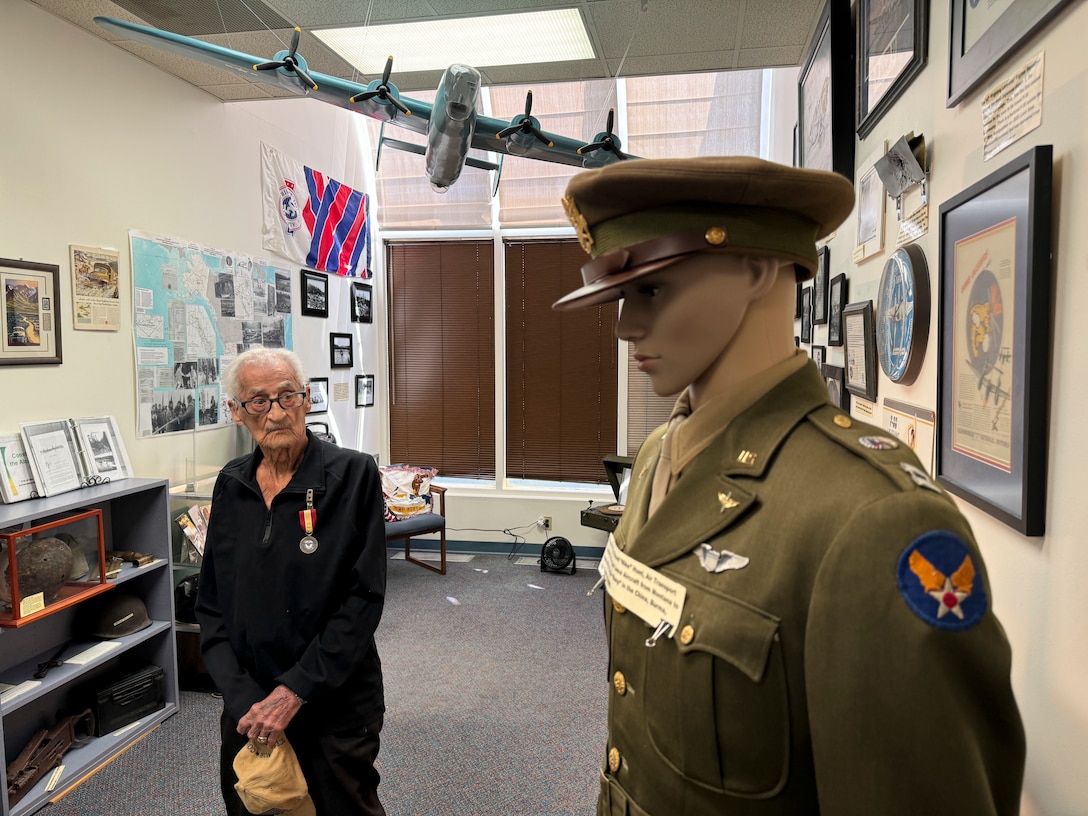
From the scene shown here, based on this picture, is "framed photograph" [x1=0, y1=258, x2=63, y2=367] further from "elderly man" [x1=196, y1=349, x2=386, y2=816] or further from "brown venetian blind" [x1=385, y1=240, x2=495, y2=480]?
"brown venetian blind" [x1=385, y1=240, x2=495, y2=480]

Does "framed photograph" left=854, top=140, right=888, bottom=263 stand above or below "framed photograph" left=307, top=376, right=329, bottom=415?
above

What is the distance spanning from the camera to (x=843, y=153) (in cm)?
226

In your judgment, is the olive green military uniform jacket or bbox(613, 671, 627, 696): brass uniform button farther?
bbox(613, 671, 627, 696): brass uniform button

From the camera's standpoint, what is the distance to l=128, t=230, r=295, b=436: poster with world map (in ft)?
10.9

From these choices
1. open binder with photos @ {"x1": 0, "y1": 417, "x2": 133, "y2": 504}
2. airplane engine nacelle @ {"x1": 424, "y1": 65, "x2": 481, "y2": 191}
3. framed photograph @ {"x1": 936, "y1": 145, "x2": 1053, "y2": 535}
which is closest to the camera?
framed photograph @ {"x1": 936, "y1": 145, "x2": 1053, "y2": 535}

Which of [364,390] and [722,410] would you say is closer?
[722,410]

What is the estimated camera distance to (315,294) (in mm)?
4930

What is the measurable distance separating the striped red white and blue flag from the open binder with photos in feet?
5.78

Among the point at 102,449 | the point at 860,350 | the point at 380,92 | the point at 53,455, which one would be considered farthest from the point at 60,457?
the point at 860,350

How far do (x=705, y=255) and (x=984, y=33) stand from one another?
880mm

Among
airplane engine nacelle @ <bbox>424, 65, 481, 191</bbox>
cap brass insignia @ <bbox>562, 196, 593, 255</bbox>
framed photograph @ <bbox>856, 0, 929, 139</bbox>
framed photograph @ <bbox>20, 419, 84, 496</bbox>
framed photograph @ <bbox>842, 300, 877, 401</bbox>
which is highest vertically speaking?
airplane engine nacelle @ <bbox>424, 65, 481, 191</bbox>

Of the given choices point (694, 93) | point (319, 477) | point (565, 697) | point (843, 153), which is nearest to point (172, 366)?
point (319, 477)

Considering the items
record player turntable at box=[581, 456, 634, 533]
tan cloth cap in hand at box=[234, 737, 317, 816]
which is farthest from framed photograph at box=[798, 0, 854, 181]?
record player turntable at box=[581, 456, 634, 533]

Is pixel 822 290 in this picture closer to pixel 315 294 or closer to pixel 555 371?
pixel 555 371
